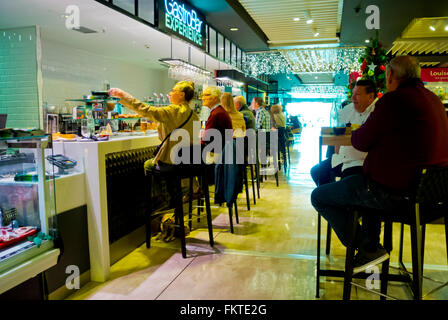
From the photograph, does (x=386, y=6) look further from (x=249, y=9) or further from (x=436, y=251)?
(x=436, y=251)

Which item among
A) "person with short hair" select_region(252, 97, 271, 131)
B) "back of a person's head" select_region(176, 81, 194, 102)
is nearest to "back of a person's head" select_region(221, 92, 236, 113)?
"back of a person's head" select_region(176, 81, 194, 102)

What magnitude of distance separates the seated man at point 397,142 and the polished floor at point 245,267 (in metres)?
0.79

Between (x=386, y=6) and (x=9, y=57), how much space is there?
615 centimetres

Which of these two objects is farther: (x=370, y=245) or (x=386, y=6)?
(x=386, y=6)

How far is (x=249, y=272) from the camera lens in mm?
2977

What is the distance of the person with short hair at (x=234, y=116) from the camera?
16.6 feet

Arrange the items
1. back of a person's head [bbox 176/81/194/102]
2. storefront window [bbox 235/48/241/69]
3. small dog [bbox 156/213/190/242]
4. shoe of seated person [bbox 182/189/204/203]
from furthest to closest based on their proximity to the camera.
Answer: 1. storefront window [bbox 235/48/241/69]
2. shoe of seated person [bbox 182/189/204/203]
3. small dog [bbox 156/213/190/242]
4. back of a person's head [bbox 176/81/194/102]

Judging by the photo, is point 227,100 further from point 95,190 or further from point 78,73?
point 78,73

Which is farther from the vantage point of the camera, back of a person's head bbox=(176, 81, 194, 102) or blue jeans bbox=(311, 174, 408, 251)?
back of a person's head bbox=(176, 81, 194, 102)

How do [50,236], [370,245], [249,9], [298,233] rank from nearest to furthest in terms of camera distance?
[50,236] < [370,245] < [298,233] < [249,9]

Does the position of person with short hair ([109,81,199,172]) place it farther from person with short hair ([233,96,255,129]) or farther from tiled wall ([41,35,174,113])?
tiled wall ([41,35,174,113])

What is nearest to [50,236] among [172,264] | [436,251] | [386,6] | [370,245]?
[172,264]

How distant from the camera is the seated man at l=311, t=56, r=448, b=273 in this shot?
6.23 ft

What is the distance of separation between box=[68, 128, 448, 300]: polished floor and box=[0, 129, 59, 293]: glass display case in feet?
2.59
